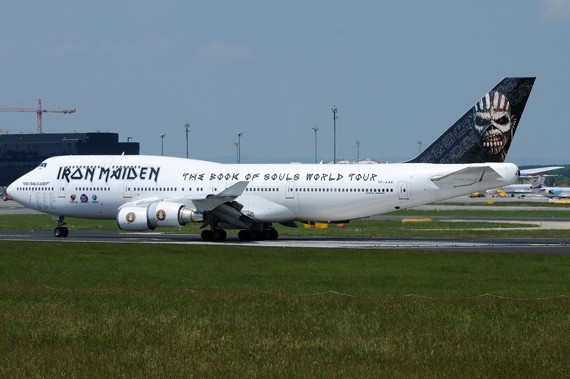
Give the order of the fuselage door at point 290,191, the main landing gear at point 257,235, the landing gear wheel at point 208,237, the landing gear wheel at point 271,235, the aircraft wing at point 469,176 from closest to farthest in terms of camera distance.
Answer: the aircraft wing at point 469,176 → the fuselage door at point 290,191 → the landing gear wheel at point 208,237 → the main landing gear at point 257,235 → the landing gear wheel at point 271,235

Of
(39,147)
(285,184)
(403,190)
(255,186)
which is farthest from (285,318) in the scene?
(39,147)

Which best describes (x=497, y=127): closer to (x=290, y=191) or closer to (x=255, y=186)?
(x=290, y=191)

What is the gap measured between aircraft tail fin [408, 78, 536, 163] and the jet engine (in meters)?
14.7

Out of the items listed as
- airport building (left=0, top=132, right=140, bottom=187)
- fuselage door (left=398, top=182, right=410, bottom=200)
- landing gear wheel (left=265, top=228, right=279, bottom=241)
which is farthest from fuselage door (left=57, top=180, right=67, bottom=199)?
airport building (left=0, top=132, right=140, bottom=187)

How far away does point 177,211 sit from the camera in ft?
155

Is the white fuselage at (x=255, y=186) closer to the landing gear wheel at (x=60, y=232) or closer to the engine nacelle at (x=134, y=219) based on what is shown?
the landing gear wheel at (x=60, y=232)

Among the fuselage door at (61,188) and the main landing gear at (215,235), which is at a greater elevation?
the fuselage door at (61,188)

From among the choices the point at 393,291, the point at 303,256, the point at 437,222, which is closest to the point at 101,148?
the point at 437,222

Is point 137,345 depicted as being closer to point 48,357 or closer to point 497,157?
point 48,357

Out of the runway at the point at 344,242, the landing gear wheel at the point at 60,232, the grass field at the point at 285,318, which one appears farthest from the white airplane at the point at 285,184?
the grass field at the point at 285,318

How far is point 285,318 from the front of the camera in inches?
791

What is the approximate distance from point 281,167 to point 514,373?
36.2 metres

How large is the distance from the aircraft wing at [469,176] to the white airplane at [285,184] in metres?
0.05

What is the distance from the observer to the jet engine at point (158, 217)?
47.1 meters
